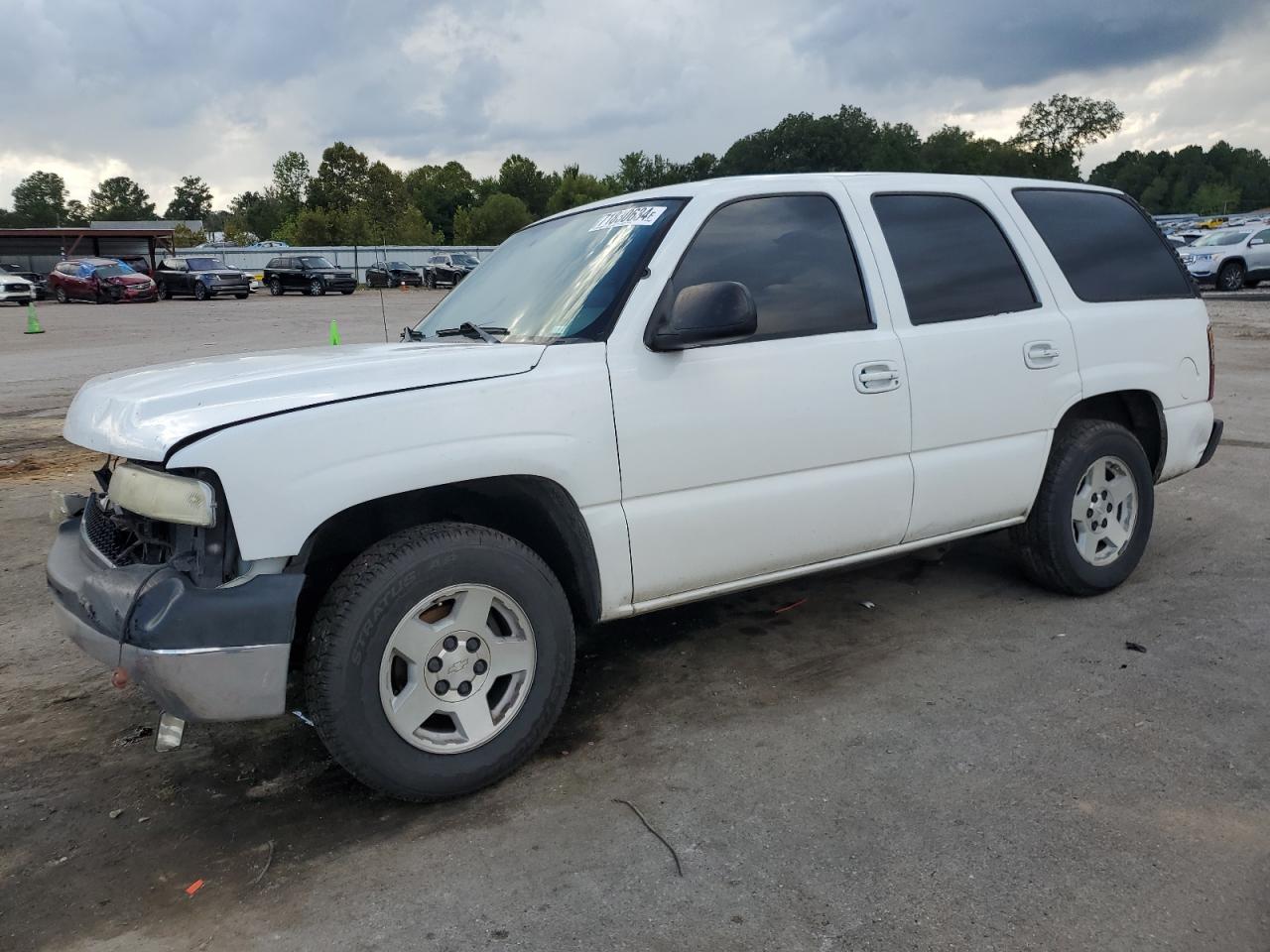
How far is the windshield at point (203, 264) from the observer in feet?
124

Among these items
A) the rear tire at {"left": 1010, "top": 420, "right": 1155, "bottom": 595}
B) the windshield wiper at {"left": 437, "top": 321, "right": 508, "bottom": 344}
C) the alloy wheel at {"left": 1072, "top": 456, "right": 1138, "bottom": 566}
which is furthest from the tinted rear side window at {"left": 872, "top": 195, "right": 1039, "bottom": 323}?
the windshield wiper at {"left": 437, "top": 321, "right": 508, "bottom": 344}

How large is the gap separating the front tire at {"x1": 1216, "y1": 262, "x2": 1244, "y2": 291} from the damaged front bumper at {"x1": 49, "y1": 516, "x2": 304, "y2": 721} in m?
29.7

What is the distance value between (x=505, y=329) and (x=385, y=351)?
46cm

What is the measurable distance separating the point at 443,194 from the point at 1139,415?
11203cm

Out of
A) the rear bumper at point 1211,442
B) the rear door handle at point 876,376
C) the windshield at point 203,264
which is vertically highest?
the windshield at point 203,264

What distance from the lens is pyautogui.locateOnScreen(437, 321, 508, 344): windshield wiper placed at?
3678 millimetres

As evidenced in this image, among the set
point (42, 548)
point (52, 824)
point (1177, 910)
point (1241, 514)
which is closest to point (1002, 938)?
point (1177, 910)

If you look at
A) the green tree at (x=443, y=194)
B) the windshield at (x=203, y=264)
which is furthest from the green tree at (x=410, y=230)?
the windshield at (x=203, y=264)

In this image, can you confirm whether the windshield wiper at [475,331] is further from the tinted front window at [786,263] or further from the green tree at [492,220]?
the green tree at [492,220]

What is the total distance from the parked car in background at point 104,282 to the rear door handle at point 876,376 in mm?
37428

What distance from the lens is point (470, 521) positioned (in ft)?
11.1

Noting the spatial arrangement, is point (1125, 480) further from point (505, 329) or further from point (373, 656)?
point (373, 656)

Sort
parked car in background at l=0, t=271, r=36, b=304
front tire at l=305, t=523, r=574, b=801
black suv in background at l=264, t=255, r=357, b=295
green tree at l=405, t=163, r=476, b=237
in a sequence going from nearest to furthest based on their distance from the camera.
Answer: front tire at l=305, t=523, r=574, b=801 → parked car in background at l=0, t=271, r=36, b=304 → black suv in background at l=264, t=255, r=357, b=295 → green tree at l=405, t=163, r=476, b=237

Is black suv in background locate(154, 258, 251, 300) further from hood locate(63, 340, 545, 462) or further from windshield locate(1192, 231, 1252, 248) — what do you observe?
hood locate(63, 340, 545, 462)
